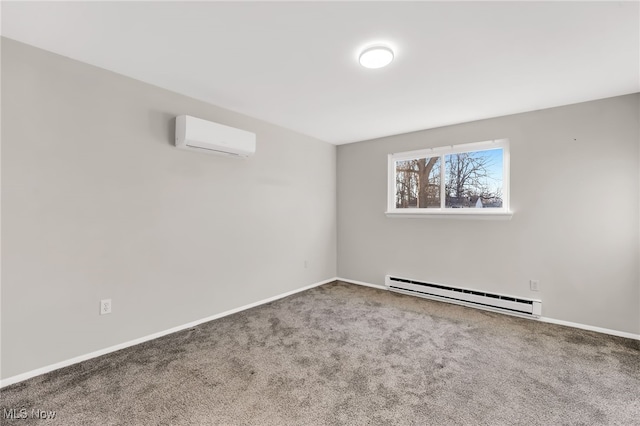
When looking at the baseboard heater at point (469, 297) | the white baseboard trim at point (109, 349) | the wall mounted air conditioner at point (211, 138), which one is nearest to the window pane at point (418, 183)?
the baseboard heater at point (469, 297)

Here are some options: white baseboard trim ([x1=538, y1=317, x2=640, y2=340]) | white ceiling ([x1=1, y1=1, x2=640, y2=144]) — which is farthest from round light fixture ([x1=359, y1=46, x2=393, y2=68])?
white baseboard trim ([x1=538, y1=317, x2=640, y2=340])

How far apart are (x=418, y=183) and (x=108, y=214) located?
145 inches

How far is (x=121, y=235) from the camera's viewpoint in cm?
233

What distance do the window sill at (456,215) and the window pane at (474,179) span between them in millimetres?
160

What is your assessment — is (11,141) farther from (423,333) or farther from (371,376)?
(423,333)

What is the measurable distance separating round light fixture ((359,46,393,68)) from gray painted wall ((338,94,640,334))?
202cm

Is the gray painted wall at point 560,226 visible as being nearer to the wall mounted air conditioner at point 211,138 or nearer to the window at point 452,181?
the window at point 452,181

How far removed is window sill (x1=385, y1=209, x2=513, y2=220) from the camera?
326 centimetres

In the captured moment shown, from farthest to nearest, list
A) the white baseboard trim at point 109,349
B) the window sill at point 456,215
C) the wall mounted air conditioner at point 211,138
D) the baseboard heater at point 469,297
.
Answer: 1. the window sill at point 456,215
2. the baseboard heater at point 469,297
3. the wall mounted air conditioner at point 211,138
4. the white baseboard trim at point 109,349

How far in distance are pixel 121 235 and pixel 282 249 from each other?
189 centimetres

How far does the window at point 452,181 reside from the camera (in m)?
3.40

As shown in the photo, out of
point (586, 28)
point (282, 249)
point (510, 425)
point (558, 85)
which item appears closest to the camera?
point (510, 425)

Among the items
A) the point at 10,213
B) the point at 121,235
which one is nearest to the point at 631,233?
the point at 121,235

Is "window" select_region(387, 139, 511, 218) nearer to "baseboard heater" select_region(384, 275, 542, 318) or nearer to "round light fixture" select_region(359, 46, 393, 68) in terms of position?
"baseboard heater" select_region(384, 275, 542, 318)
